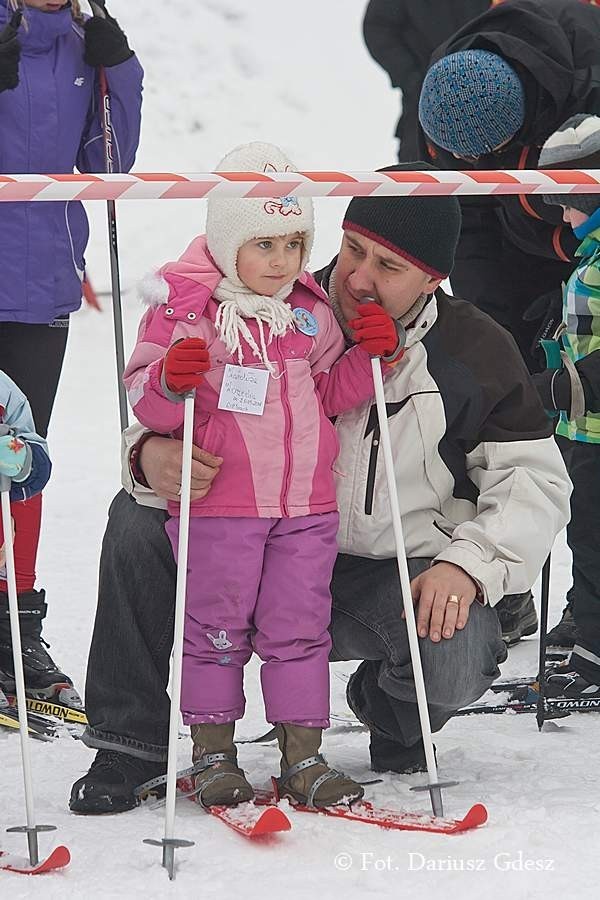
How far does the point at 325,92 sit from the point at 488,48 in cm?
1048

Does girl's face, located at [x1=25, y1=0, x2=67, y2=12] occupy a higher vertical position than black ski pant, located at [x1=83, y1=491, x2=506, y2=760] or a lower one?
higher

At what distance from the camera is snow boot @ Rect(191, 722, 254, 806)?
7.70ft

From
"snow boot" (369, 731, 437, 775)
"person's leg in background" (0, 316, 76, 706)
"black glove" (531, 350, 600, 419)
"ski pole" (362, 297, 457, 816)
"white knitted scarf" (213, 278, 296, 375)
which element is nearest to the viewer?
"ski pole" (362, 297, 457, 816)

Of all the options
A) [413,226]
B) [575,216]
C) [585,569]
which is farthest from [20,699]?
[575,216]

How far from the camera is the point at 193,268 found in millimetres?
2457

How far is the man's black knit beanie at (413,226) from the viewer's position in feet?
8.37

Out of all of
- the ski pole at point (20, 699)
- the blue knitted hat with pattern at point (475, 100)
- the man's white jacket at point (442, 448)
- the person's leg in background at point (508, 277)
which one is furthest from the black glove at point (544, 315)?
the ski pole at point (20, 699)

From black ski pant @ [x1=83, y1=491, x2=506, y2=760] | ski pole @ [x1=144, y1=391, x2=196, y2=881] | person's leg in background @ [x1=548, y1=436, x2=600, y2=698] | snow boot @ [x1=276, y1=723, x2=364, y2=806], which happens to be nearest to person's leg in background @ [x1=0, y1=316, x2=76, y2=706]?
black ski pant @ [x1=83, y1=491, x2=506, y2=760]

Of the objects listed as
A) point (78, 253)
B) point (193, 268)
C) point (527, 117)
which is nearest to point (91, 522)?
point (78, 253)

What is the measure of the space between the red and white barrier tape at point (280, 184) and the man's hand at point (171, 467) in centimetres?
45

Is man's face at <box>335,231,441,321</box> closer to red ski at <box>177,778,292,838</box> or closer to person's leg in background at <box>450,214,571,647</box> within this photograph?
red ski at <box>177,778,292,838</box>

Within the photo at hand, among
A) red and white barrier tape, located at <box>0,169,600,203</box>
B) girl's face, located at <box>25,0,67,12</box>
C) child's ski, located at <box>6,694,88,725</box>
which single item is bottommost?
child's ski, located at <box>6,694,88,725</box>

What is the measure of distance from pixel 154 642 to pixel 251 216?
0.81m

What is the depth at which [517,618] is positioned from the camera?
379 cm
